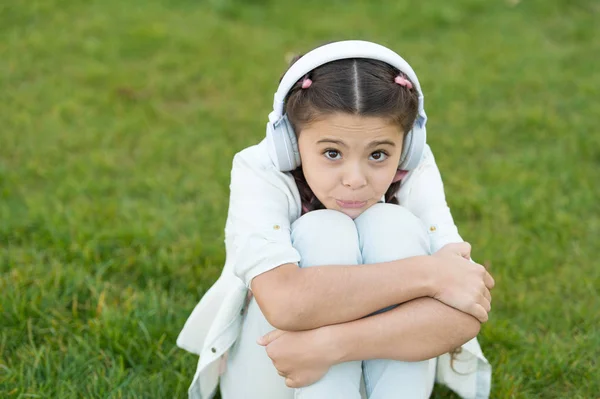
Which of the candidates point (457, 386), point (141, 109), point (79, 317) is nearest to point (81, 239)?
point (79, 317)

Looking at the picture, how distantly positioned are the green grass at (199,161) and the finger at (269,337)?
64cm

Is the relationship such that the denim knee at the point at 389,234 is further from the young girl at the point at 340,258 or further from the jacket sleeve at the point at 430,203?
the jacket sleeve at the point at 430,203

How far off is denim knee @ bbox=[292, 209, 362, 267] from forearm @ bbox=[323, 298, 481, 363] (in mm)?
209

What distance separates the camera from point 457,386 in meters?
2.91

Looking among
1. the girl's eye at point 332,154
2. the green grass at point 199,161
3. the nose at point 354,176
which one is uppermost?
the girl's eye at point 332,154

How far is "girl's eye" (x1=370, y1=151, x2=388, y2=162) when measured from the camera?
2473mm

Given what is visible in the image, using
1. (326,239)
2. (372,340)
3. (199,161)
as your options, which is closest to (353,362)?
(372,340)

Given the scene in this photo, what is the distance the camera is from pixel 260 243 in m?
2.41

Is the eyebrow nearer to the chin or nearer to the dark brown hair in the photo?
the dark brown hair

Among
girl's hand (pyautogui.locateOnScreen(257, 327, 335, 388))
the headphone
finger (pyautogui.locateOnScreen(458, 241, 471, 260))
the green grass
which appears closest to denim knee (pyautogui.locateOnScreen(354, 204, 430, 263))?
finger (pyautogui.locateOnScreen(458, 241, 471, 260))

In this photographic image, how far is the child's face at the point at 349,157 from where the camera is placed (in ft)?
7.81

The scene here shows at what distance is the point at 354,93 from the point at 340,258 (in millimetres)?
521

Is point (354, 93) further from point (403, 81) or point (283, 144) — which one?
point (283, 144)

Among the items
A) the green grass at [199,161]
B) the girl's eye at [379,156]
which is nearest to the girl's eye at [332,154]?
the girl's eye at [379,156]
